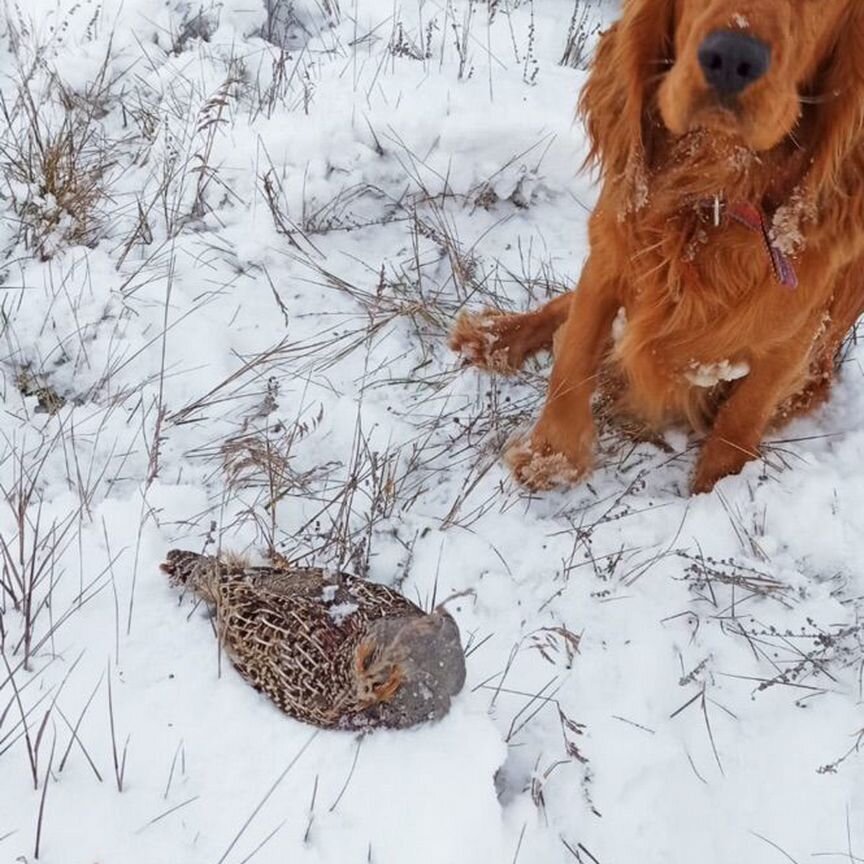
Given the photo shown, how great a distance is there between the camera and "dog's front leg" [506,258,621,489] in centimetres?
257

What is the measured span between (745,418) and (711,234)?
63 cm

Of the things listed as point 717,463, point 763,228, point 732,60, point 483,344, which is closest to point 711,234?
point 763,228

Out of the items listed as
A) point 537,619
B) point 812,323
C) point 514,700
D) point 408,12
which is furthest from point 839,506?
point 408,12

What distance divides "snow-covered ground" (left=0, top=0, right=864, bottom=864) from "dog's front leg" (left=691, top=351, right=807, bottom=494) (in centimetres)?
9

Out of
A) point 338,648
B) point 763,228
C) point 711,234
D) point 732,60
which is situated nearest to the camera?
point 732,60

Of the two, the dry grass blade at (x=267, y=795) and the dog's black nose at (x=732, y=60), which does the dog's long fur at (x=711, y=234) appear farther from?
the dry grass blade at (x=267, y=795)

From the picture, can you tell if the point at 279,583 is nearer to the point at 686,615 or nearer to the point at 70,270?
the point at 686,615

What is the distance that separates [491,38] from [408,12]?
A: 43cm

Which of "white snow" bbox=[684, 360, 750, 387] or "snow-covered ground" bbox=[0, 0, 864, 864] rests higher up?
"white snow" bbox=[684, 360, 750, 387]

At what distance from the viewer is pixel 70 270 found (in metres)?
3.06

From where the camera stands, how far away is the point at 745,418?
264cm

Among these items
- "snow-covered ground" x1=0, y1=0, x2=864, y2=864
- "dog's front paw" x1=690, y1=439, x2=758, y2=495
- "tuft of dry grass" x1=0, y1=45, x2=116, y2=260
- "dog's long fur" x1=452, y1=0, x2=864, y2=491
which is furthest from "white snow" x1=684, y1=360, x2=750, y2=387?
"tuft of dry grass" x1=0, y1=45, x2=116, y2=260

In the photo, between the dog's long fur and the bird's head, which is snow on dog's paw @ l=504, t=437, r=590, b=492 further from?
the bird's head

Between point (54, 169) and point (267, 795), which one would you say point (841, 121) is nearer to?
point (267, 795)
